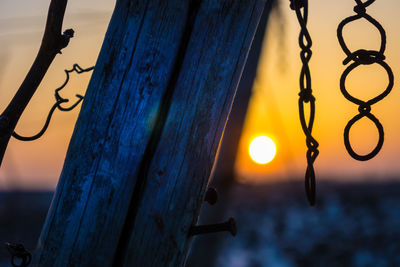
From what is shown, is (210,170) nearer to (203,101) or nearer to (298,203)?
(203,101)

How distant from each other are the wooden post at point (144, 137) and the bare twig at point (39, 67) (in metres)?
0.38

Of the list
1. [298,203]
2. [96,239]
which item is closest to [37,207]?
[298,203]

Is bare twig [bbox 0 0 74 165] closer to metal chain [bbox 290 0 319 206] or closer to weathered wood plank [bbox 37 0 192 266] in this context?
weathered wood plank [bbox 37 0 192 266]

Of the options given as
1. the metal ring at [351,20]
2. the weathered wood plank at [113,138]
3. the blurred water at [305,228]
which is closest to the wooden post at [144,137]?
the weathered wood plank at [113,138]

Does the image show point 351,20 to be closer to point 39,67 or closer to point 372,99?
point 372,99

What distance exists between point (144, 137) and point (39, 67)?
0.62 m

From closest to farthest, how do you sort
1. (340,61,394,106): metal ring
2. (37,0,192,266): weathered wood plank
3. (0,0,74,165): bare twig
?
(37,0,192,266): weathered wood plank, (340,61,394,106): metal ring, (0,0,74,165): bare twig

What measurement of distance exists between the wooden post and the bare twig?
0.38 m

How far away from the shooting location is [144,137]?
44.3 inches

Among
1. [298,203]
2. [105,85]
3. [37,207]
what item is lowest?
[37,207]

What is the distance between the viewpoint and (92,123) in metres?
1.13

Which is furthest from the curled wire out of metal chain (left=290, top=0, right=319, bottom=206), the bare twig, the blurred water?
the blurred water

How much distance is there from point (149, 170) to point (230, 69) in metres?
0.40

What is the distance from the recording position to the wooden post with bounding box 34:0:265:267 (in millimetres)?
1105
